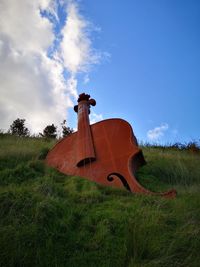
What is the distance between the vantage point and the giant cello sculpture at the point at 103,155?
4.40 metres

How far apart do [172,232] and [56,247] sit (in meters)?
1.01

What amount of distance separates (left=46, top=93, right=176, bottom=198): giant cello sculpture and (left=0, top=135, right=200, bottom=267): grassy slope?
261 millimetres

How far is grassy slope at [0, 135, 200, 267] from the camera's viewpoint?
8.77 ft

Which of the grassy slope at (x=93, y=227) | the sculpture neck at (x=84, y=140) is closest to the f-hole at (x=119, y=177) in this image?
the grassy slope at (x=93, y=227)

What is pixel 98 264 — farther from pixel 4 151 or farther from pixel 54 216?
pixel 4 151

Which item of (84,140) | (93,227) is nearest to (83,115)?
(84,140)

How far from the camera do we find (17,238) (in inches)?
107

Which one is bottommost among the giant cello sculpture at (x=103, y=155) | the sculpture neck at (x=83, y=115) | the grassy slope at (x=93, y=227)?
the grassy slope at (x=93, y=227)

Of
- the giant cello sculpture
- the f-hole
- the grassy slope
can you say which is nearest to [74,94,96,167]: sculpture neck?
the giant cello sculpture

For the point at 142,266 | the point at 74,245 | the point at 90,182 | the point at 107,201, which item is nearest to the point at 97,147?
the point at 90,182

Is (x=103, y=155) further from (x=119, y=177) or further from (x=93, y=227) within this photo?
(x=93, y=227)

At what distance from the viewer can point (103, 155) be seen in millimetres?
4773

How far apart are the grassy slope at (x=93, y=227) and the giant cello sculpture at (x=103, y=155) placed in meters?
0.26

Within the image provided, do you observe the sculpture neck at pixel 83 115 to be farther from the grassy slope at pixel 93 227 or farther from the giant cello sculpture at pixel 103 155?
the grassy slope at pixel 93 227
